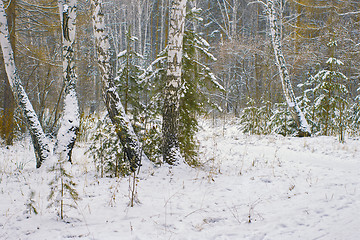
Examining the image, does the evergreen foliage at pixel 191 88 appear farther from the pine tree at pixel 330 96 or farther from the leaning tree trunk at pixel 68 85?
the pine tree at pixel 330 96

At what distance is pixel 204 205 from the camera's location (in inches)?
132

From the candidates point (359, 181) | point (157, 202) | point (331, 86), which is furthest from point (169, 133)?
point (331, 86)

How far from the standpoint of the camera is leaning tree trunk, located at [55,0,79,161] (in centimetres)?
486

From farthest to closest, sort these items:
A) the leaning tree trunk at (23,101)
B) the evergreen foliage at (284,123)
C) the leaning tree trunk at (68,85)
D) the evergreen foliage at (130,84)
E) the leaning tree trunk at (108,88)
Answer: the evergreen foliage at (284,123)
the evergreen foliage at (130,84)
the leaning tree trunk at (23,101)
the leaning tree trunk at (68,85)
the leaning tree trunk at (108,88)

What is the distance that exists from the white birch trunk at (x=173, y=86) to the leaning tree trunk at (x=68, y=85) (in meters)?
2.02

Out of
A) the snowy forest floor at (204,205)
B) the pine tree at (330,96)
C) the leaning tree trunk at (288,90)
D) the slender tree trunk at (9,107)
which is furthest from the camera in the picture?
the leaning tree trunk at (288,90)

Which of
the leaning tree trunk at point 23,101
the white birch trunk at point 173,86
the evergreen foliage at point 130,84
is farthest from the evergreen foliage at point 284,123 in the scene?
the leaning tree trunk at point 23,101

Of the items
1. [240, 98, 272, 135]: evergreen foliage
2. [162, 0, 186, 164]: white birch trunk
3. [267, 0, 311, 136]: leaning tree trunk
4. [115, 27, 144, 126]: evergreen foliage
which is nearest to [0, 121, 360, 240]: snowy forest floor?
[162, 0, 186, 164]: white birch trunk

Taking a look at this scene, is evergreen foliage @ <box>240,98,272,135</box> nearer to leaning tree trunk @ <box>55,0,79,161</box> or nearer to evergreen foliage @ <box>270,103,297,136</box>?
evergreen foliage @ <box>270,103,297,136</box>

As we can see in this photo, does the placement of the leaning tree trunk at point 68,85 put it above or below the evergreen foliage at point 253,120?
above

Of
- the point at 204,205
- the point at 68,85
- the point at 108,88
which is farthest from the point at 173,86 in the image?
the point at 204,205

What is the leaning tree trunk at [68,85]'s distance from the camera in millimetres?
4859

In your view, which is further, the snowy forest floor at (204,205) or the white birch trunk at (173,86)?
the white birch trunk at (173,86)

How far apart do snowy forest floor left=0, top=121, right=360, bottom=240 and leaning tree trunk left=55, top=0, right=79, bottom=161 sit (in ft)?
2.84
